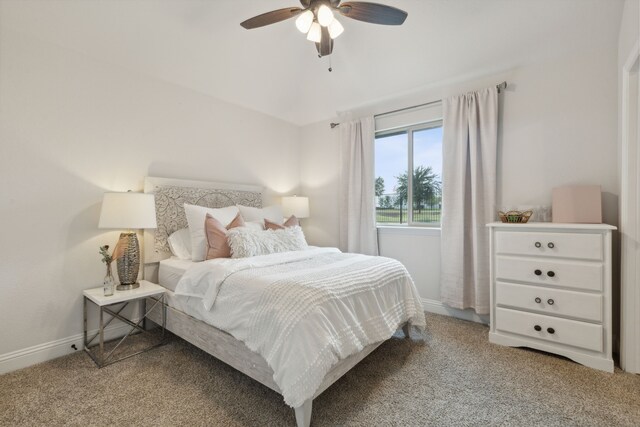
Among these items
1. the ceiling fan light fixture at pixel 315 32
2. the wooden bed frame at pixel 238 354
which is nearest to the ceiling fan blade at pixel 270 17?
the ceiling fan light fixture at pixel 315 32

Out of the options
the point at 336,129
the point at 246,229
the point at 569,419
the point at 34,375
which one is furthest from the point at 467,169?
the point at 34,375

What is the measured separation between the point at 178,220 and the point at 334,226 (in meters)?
2.01

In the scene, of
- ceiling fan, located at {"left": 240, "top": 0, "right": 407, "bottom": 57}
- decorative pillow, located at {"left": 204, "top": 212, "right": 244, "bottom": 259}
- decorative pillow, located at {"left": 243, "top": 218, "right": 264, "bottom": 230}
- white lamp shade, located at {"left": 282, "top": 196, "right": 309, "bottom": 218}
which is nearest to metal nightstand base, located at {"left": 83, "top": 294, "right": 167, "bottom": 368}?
decorative pillow, located at {"left": 204, "top": 212, "right": 244, "bottom": 259}

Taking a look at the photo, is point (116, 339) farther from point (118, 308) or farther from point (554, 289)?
point (554, 289)

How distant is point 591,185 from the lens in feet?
7.55

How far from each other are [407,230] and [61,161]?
11.1 ft

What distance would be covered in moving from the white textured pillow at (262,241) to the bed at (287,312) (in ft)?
0.57

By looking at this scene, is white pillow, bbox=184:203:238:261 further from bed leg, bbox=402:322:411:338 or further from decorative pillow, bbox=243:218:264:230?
bed leg, bbox=402:322:411:338

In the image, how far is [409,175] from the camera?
353 centimetres

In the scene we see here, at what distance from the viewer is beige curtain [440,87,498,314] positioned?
2787 millimetres

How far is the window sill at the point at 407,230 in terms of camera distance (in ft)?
A: 10.7

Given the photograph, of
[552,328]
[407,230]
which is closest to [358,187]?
[407,230]

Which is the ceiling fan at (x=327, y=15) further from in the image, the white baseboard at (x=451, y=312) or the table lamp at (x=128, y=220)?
the white baseboard at (x=451, y=312)

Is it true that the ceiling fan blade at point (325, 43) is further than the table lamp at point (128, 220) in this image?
No
